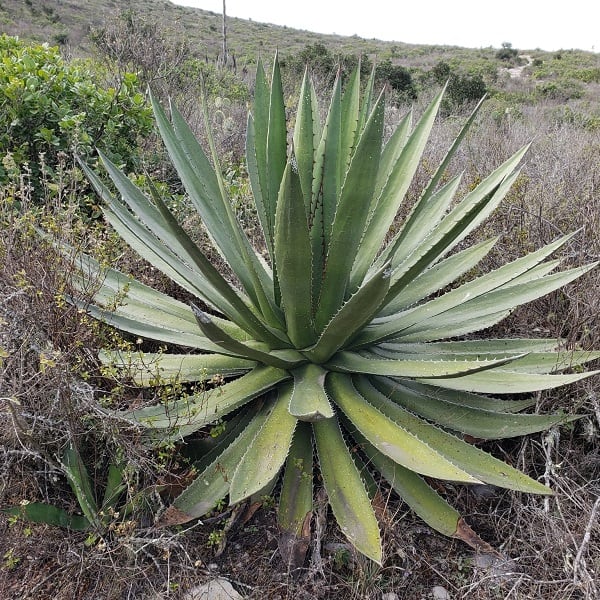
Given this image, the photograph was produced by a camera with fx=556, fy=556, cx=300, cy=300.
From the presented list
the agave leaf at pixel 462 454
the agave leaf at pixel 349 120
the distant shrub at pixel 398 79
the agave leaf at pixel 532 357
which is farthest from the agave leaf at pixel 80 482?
the distant shrub at pixel 398 79

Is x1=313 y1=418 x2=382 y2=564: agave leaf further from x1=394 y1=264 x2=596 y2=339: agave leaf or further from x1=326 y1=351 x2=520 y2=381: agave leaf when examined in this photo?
x1=394 y1=264 x2=596 y2=339: agave leaf

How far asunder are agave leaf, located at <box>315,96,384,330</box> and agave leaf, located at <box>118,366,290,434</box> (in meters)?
0.30

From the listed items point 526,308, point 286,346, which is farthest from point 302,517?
point 526,308

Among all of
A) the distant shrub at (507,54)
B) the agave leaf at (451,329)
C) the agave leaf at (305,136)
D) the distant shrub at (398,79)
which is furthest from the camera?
the distant shrub at (507,54)

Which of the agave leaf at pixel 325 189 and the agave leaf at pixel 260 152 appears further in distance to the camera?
the agave leaf at pixel 260 152

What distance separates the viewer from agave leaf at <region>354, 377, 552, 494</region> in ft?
5.66

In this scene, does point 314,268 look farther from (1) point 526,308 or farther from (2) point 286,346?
(1) point 526,308

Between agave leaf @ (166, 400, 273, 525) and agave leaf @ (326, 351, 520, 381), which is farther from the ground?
agave leaf @ (326, 351, 520, 381)

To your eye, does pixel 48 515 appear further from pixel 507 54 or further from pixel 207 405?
pixel 507 54

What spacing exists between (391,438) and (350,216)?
73 centimetres

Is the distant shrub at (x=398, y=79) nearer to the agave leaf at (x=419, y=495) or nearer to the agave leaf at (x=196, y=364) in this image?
the agave leaf at (x=196, y=364)

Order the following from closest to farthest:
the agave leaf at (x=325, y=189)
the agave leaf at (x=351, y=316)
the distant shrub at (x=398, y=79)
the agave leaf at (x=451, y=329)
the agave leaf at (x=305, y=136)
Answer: the agave leaf at (x=351, y=316) → the agave leaf at (x=325, y=189) → the agave leaf at (x=305, y=136) → the agave leaf at (x=451, y=329) → the distant shrub at (x=398, y=79)

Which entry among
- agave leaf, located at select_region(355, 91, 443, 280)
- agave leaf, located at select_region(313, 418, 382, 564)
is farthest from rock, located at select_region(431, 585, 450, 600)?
agave leaf, located at select_region(355, 91, 443, 280)

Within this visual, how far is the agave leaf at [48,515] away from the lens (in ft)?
5.33
